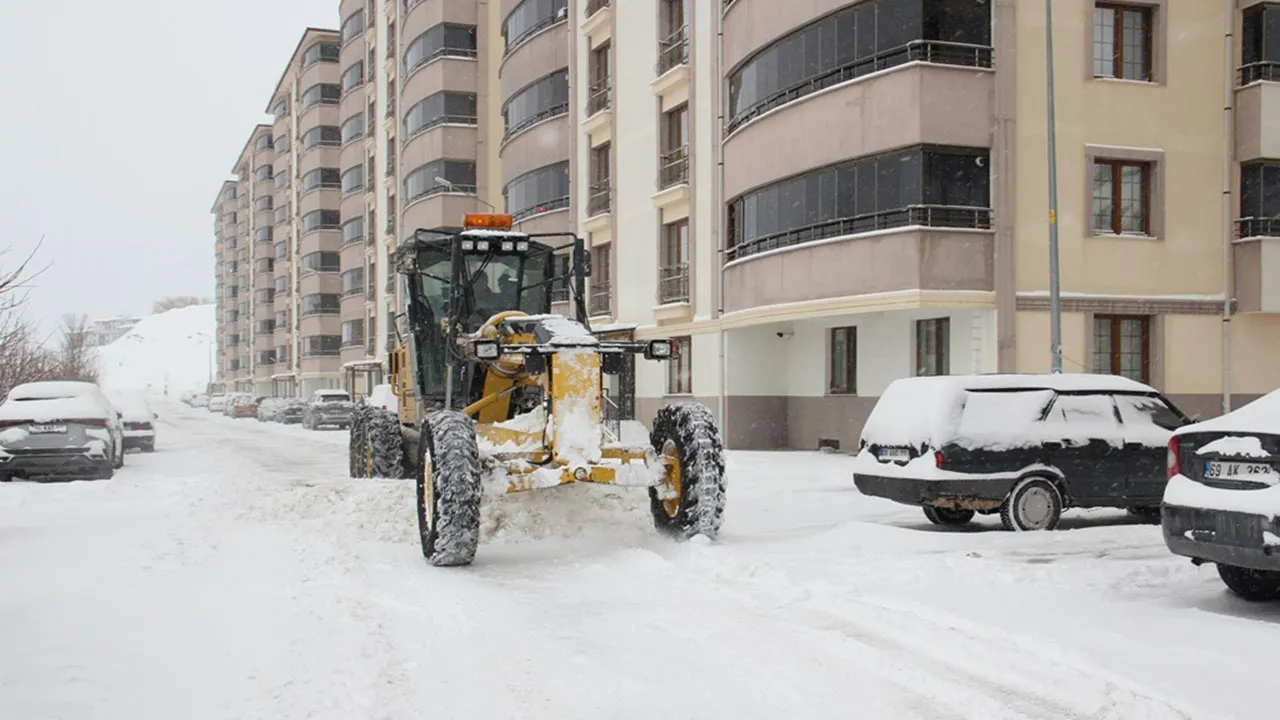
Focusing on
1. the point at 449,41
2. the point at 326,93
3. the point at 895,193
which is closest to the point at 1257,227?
the point at 895,193

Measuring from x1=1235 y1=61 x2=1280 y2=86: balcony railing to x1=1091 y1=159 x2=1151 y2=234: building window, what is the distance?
256 centimetres

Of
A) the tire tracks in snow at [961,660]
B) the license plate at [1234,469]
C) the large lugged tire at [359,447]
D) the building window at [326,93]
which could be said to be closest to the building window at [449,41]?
the building window at [326,93]

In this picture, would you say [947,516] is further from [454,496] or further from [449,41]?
[449,41]

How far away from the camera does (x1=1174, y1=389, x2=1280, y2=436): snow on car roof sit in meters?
7.01

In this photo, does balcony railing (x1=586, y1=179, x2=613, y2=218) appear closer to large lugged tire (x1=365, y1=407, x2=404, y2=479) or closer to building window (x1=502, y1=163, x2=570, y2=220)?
building window (x1=502, y1=163, x2=570, y2=220)

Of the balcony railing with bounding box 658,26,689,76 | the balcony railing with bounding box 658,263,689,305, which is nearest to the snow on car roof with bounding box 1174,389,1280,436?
the balcony railing with bounding box 658,263,689,305

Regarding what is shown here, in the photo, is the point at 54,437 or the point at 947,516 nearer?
the point at 947,516

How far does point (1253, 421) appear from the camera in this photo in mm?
7180

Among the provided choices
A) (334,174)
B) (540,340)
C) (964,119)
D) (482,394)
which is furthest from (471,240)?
(334,174)

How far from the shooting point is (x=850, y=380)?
2409cm

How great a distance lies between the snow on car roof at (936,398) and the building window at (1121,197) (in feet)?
33.4

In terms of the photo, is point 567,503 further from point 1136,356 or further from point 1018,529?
point 1136,356

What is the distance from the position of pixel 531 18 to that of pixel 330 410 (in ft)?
57.7

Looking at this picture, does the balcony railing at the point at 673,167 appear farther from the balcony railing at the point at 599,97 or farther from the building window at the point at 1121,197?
the building window at the point at 1121,197
